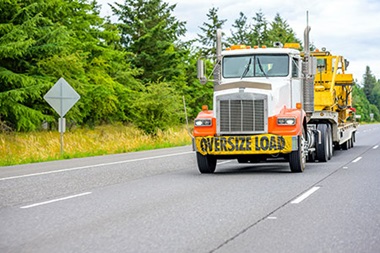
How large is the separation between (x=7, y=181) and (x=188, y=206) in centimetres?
541

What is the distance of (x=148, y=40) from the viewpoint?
174ft

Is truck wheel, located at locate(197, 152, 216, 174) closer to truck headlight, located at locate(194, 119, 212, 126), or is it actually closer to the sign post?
truck headlight, located at locate(194, 119, 212, 126)

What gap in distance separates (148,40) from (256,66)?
3813 centimetres

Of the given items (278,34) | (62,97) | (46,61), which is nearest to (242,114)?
(62,97)

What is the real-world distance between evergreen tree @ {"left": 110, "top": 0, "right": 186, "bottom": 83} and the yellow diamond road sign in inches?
1150

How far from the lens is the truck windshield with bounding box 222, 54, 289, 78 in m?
15.6

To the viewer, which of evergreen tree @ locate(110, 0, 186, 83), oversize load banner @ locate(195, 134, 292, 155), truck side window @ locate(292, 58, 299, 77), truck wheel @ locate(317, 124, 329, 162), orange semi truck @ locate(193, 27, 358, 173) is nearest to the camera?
oversize load banner @ locate(195, 134, 292, 155)

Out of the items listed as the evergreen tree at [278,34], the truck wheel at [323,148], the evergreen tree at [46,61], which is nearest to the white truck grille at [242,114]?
the truck wheel at [323,148]

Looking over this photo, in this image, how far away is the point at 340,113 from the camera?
2333cm

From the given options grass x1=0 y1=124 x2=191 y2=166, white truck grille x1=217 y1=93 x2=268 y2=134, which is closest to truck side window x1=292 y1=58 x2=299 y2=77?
white truck grille x1=217 y1=93 x2=268 y2=134

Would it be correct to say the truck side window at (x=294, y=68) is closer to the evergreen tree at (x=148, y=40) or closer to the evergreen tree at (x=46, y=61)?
the evergreen tree at (x=46, y=61)

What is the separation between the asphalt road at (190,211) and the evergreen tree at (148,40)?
38.4 m

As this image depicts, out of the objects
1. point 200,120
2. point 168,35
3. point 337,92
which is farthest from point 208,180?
point 168,35

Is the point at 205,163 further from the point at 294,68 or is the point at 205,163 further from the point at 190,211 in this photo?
the point at 190,211
